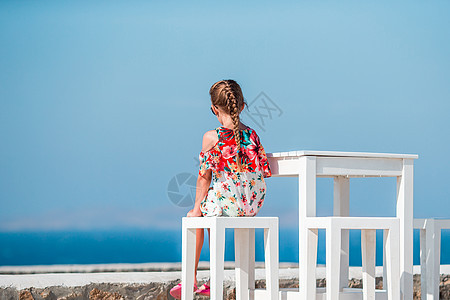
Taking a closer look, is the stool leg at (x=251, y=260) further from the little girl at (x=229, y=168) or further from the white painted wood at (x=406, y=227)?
the white painted wood at (x=406, y=227)

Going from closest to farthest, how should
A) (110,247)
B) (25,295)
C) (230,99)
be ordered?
(230,99) < (25,295) < (110,247)

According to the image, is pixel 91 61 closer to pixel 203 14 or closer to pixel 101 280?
pixel 203 14

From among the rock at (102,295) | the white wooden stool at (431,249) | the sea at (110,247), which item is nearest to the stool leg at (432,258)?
the white wooden stool at (431,249)

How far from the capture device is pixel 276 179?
276 inches

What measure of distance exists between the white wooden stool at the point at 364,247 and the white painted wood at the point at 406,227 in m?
0.09

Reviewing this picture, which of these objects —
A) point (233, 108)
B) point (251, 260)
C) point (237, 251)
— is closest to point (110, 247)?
point (251, 260)

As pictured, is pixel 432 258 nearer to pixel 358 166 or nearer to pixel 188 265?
pixel 358 166

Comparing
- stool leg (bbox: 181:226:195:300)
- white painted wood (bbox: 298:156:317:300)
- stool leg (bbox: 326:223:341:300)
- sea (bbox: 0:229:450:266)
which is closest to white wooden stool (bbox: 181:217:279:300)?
stool leg (bbox: 181:226:195:300)

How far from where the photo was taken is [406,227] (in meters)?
2.71

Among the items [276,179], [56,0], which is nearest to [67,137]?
[56,0]

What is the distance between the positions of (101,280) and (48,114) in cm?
305

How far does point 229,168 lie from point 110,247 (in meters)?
4.03

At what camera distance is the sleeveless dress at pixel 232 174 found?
9.13 feet

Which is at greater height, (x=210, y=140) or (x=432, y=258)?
(x=210, y=140)
